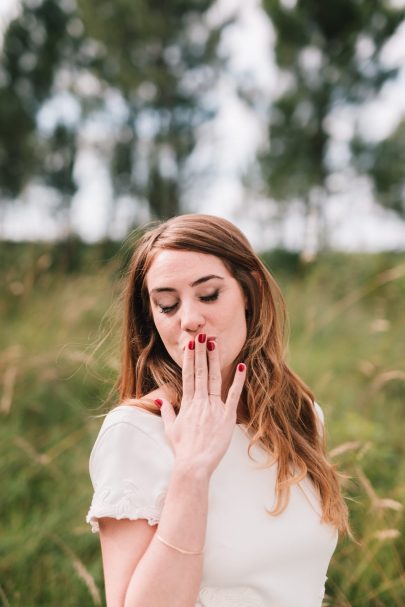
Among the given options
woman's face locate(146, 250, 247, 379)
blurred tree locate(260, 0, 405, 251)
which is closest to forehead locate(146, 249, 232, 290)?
woman's face locate(146, 250, 247, 379)

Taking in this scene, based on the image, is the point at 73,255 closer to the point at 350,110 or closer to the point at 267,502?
the point at 350,110

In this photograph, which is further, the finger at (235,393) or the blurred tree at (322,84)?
the blurred tree at (322,84)

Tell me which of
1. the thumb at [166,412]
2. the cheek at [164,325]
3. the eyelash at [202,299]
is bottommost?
the thumb at [166,412]

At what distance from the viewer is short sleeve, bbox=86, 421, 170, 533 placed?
126 centimetres

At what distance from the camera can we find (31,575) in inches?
102

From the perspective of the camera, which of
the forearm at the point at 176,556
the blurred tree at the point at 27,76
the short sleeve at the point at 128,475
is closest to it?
the forearm at the point at 176,556

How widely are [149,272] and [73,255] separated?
13.3 metres

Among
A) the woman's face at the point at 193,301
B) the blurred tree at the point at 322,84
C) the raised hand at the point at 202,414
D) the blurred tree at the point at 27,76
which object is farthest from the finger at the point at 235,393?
the blurred tree at the point at 27,76

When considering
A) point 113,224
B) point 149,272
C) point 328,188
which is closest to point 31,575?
point 149,272

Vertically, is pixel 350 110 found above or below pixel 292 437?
above

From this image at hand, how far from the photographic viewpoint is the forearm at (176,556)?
1.16 metres

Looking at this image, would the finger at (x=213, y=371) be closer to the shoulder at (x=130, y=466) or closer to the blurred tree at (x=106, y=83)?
the shoulder at (x=130, y=466)

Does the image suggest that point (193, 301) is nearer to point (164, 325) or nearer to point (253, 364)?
point (164, 325)

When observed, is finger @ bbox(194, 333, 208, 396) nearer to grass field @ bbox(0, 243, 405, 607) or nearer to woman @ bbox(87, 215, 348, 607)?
woman @ bbox(87, 215, 348, 607)
